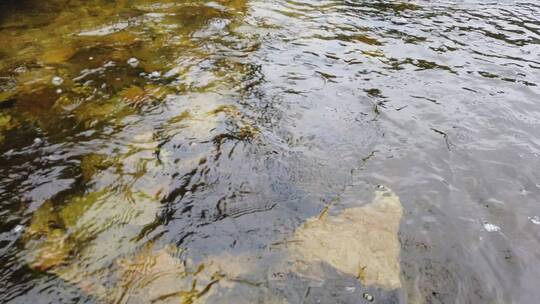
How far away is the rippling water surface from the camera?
3.45m

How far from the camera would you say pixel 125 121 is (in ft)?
16.9

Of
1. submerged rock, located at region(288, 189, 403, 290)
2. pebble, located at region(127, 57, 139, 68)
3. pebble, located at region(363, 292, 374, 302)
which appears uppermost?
pebble, located at region(127, 57, 139, 68)

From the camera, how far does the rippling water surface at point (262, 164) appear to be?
3449 millimetres

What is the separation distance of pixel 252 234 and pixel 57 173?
2.23 m

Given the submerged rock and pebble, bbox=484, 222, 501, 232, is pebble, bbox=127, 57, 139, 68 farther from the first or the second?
pebble, bbox=484, 222, 501, 232

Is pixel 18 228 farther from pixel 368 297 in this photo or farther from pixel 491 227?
pixel 491 227

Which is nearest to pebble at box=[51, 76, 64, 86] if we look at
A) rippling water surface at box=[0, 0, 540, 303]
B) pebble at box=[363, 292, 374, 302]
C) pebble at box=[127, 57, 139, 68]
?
rippling water surface at box=[0, 0, 540, 303]

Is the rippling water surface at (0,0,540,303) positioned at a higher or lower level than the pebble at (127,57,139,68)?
lower

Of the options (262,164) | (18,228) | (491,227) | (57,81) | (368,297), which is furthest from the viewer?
(57,81)

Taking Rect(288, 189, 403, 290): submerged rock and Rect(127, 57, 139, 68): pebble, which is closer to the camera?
Rect(288, 189, 403, 290): submerged rock

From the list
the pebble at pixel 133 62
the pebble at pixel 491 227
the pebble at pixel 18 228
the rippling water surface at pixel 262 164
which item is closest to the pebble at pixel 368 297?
the rippling water surface at pixel 262 164

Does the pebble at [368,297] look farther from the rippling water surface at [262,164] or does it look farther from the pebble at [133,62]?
the pebble at [133,62]

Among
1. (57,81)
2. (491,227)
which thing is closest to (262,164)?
(491,227)

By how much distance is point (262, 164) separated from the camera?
4.60 metres
